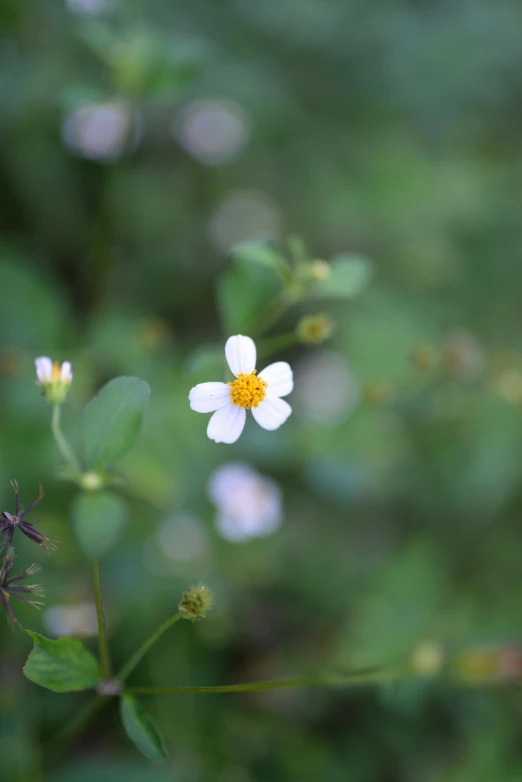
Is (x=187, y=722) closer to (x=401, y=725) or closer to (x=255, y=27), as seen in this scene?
(x=401, y=725)

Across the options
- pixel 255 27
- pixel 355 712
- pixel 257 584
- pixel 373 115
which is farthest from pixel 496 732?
pixel 255 27

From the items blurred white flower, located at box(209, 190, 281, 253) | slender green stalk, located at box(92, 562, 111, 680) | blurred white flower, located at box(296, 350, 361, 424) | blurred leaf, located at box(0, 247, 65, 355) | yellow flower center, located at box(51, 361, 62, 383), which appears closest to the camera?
slender green stalk, located at box(92, 562, 111, 680)

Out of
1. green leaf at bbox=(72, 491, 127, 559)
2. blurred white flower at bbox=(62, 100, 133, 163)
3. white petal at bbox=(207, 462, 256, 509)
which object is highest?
blurred white flower at bbox=(62, 100, 133, 163)

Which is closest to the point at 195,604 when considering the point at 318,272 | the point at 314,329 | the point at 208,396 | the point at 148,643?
the point at 148,643

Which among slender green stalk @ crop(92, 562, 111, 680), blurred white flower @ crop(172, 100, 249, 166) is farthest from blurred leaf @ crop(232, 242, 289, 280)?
blurred white flower @ crop(172, 100, 249, 166)

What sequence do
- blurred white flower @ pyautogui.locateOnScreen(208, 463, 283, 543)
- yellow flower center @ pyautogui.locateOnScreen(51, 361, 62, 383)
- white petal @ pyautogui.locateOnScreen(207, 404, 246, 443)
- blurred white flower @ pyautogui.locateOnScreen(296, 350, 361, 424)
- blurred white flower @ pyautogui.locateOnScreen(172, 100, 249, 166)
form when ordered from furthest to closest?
blurred white flower @ pyautogui.locateOnScreen(172, 100, 249, 166), blurred white flower @ pyautogui.locateOnScreen(296, 350, 361, 424), blurred white flower @ pyautogui.locateOnScreen(208, 463, 283, 543), yellow flower center @ pyautogui.locateOnScreen(51, 361, 62, 383), white petal @ pyautogui.locateOnScreen(207, 404, 246, 443)

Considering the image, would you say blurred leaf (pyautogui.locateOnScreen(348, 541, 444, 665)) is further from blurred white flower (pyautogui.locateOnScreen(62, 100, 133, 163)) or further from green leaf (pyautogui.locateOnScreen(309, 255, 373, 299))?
blurred white flower (pyautogui.locateOnScreen(62, 100, 133, 163))

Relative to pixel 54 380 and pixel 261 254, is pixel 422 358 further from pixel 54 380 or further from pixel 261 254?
pixel 54 380

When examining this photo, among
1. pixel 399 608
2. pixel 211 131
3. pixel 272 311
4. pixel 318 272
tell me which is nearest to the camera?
pixel 318 272
